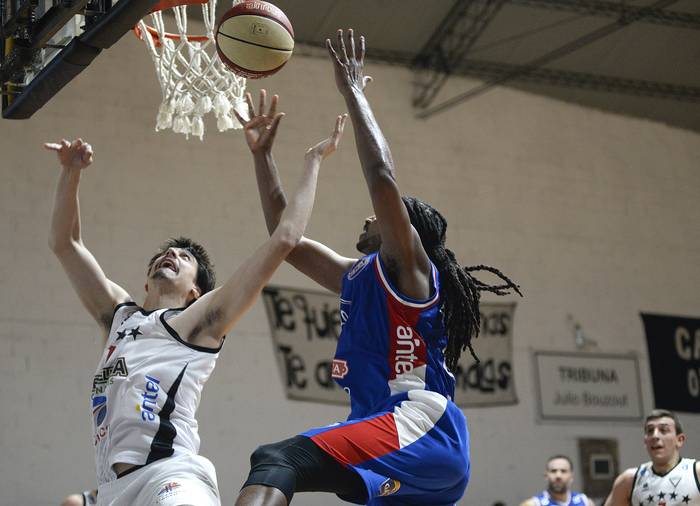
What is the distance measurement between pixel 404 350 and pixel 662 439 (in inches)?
185

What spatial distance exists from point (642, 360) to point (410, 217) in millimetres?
10753

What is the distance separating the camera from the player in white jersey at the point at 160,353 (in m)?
3.84

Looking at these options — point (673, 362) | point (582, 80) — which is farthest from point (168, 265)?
point (673, 362)

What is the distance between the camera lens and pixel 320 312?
1201 cm

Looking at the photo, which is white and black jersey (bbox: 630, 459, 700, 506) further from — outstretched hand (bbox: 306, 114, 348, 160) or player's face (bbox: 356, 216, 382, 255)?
outstretched hand (bbox: 306, 114, 348, 160)

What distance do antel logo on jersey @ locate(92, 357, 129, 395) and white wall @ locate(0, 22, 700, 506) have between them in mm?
6625

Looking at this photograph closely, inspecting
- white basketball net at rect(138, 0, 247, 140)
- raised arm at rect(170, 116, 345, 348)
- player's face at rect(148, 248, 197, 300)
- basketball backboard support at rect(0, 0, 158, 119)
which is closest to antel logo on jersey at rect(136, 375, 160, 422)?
raised arm at rect(170, 116, 345, 348)

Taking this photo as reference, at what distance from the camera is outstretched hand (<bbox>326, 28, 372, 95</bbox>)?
4.04 metres

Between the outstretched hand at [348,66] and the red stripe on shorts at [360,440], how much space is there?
134 centimetres

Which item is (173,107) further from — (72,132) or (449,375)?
(72,132)

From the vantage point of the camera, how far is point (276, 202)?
15.3 feet

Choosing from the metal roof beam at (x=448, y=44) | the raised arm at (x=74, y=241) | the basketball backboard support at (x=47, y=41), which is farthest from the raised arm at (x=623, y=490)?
the metal roof beam at (x=448, y=44)

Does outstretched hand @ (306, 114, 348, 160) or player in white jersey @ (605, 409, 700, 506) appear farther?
player in white jersey @ (605, 409, 700, 506)

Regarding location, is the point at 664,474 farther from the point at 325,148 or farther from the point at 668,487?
the point at 325,148
